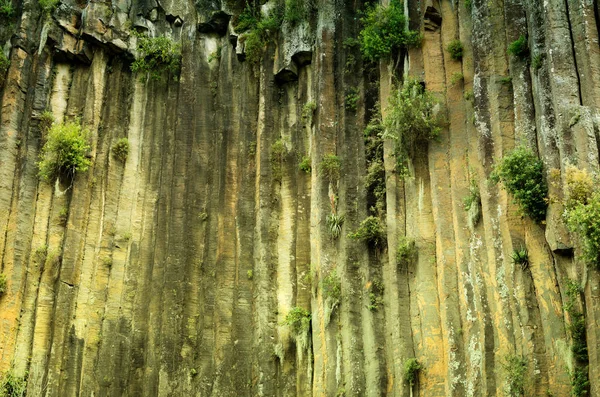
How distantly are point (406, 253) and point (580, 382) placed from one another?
5533 millimetres

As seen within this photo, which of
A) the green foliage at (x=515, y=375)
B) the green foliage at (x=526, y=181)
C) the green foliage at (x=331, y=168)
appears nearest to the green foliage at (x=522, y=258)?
the green foliage at (x=526, y=181)

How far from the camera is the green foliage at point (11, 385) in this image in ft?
67.8

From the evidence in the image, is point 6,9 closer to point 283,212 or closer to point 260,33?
point 260,33

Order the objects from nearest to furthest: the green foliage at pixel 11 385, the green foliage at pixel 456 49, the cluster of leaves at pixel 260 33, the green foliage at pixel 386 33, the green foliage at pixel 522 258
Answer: the green foliage at pixel 522 258 < the green foliage at pixel 456 49 < the green foliage at pixel 11 385 < the green foliage at pixel 386 33 < the cluster of leaves at pixel 260 33

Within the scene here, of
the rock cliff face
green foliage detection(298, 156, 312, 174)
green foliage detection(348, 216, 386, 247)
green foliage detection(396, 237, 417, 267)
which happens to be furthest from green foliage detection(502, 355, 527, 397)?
green foliage detection(298, 156, 312, 174)

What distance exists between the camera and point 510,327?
16391mm

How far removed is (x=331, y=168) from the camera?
21.6m

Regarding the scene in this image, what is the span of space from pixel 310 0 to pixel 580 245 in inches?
477

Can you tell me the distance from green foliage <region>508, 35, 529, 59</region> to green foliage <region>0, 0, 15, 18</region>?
51.7 feet

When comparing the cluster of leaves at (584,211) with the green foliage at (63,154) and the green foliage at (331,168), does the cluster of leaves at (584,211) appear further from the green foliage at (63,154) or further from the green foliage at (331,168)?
the green foliage at (63,154)

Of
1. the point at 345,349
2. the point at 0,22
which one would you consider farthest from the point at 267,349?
the point at 0,22

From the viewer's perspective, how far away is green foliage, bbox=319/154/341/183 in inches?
850

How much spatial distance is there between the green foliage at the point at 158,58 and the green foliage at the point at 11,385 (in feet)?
31.4

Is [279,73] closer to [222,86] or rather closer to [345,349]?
[222,86]
